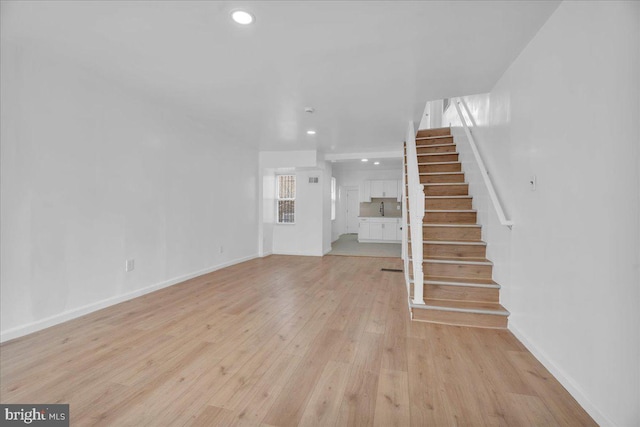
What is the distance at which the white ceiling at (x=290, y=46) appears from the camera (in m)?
1.82

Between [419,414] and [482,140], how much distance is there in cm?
300

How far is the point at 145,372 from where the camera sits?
5.97ft

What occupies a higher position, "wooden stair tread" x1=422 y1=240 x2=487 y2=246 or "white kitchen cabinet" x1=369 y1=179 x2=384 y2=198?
"white kitchen cabinet" x1=369 y1=179 x2=384 y2=198

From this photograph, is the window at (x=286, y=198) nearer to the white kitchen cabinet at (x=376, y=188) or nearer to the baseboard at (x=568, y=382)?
the white kitchen cabinet at (x=376, y=188)

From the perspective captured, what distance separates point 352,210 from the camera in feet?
35.2

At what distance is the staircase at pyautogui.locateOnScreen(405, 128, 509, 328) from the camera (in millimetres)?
2648

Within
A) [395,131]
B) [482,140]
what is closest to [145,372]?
[482,140]

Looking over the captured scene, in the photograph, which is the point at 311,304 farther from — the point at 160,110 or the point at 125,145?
the point at 160,110

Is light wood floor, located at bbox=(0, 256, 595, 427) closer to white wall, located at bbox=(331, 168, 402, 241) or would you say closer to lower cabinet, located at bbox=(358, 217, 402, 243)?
lower cabinet, located at bbox=(358, 217, 402, 243)

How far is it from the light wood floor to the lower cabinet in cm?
585

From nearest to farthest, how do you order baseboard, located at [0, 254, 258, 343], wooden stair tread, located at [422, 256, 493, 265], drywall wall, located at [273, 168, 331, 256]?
baseboard, located at [0, 254, 258, 343]
wooden stair tread, located at [422, 256, 493, 265]
drywall wall, located at [273, 168, 331, 256]

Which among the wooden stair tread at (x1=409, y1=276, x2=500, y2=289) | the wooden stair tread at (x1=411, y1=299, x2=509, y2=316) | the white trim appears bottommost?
the wooden stair tread at (x1=411, y1=299, x2=509, y2=316)

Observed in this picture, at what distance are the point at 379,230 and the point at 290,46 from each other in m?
7.23

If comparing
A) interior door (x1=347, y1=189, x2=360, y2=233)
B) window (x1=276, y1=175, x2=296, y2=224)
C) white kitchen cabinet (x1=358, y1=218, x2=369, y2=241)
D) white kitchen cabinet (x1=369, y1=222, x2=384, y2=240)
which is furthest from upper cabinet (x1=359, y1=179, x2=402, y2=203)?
window (x1=276, y1=175, x2=296, y2=224)
